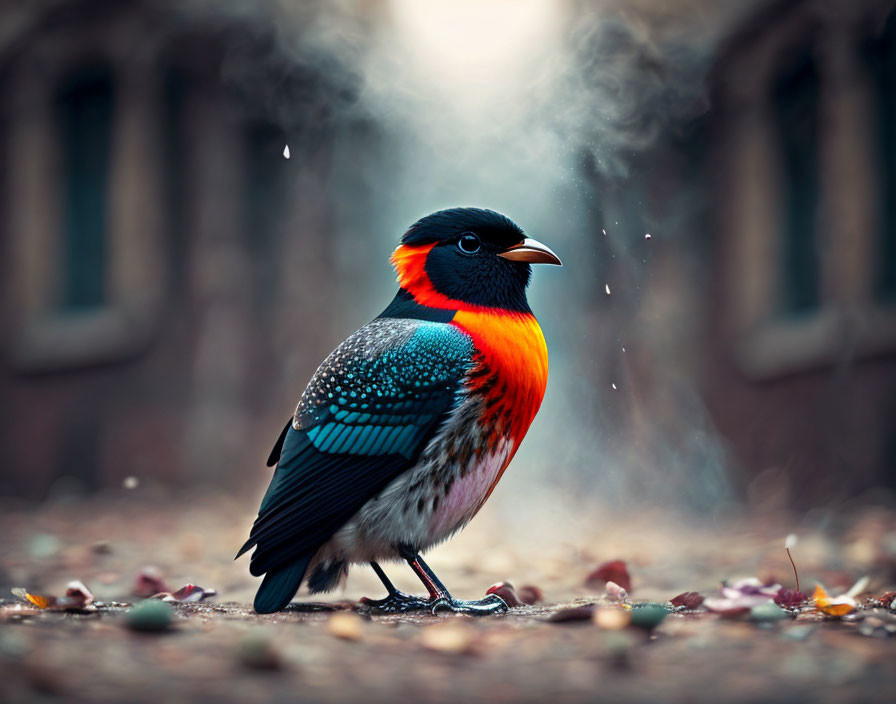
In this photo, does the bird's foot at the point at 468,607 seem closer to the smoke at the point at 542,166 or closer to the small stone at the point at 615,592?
the small stone at the point at 615,592

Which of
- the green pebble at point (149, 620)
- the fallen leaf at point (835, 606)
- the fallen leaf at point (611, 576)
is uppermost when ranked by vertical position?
the fallen leaf at point (611, 576)

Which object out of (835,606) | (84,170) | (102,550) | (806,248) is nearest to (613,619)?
(835,606)

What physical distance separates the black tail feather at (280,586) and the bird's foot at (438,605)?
0.97 ft

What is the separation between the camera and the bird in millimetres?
2830

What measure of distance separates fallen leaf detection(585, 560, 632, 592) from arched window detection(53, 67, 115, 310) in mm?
6734

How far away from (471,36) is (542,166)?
292 cm

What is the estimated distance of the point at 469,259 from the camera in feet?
10.5

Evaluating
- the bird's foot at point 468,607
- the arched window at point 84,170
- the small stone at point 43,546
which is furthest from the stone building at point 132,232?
the bird's foot at point 468,607

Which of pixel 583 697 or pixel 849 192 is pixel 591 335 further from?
pixel 583 697

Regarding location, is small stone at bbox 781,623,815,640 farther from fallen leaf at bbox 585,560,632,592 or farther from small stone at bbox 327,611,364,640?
fallen leaf at bbox 585,560,632,592

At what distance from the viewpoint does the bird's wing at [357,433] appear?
2816mm

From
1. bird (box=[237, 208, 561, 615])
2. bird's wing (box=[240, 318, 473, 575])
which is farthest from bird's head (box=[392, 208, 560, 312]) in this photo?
bird's wing (box=[240, 318, 473, 575])

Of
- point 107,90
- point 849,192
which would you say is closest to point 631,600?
point 849,192

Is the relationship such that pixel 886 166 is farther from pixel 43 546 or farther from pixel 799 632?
pixel 43 546
